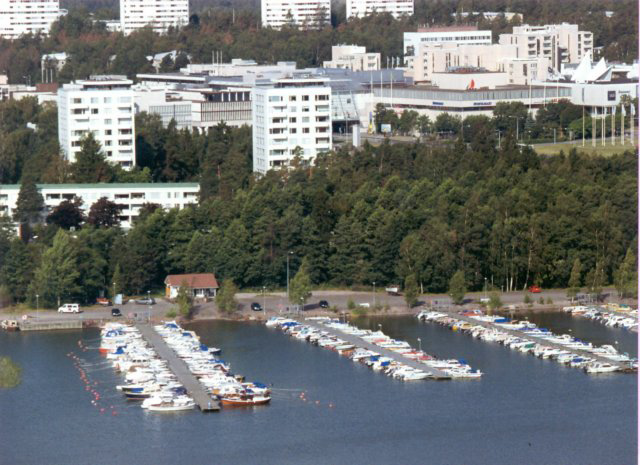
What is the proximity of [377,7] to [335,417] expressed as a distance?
24.1m

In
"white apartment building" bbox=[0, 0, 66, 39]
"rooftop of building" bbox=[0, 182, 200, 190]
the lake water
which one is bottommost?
the lake water

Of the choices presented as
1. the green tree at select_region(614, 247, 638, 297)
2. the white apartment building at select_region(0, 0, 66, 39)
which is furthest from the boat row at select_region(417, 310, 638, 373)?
the white apartment building at select_region(0, 0, 66, 39)

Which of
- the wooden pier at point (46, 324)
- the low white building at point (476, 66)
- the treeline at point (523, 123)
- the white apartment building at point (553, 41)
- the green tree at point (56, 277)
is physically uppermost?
the white apartment building at point (553, 41)

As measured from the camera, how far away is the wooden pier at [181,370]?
8508 mm

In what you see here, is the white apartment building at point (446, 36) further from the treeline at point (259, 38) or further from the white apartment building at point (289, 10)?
the white apartment building at point (289, 10)

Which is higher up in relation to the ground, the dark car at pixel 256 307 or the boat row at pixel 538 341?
the dark car at pixel 256 307

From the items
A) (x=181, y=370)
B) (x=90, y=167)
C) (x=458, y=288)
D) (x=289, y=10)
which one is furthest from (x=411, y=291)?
(x=289, y=10)

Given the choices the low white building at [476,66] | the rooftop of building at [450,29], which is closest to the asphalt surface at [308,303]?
the low white building at [476,66]

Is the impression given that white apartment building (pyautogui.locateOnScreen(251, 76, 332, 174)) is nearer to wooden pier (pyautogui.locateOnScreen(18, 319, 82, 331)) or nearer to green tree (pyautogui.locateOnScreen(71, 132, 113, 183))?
green tree (pyautogui.locateOnScreen(71, 132, 113, 183))

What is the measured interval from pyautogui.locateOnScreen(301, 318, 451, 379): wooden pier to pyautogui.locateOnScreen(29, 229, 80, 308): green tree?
141 centimetres

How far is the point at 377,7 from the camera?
3189 centimetres

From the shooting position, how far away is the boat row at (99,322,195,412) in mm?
8477

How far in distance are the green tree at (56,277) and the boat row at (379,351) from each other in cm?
123

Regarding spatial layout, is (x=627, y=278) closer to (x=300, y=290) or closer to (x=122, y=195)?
Answer: (x=300, y=290)
